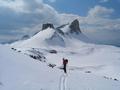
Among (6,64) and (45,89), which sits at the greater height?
(6,64)

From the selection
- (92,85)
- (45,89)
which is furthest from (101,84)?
(45,89)

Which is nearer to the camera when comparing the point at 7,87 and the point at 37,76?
the point at 7,87

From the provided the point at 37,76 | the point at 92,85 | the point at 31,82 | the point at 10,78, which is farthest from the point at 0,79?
the point at 92,85

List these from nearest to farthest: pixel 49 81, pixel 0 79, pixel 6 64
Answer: pixel 0 79, pixel 49 81, pixel 6 64

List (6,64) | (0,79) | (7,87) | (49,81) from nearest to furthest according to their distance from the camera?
1. (7,87)
2. (0,79)
3. (49,81)
4. (6,64)

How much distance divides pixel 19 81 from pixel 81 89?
5.23 m

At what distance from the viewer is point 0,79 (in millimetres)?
20266

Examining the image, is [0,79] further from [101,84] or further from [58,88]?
[101,84]

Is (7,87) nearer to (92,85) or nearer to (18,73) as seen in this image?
(18,73)

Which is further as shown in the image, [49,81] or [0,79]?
[49,81]

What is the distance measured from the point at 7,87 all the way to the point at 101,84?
9.33 metres

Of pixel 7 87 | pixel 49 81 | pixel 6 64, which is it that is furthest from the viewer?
pixel 6 64

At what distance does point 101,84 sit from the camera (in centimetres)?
2386

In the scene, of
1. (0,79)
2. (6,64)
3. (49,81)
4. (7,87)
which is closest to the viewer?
(7,87)
